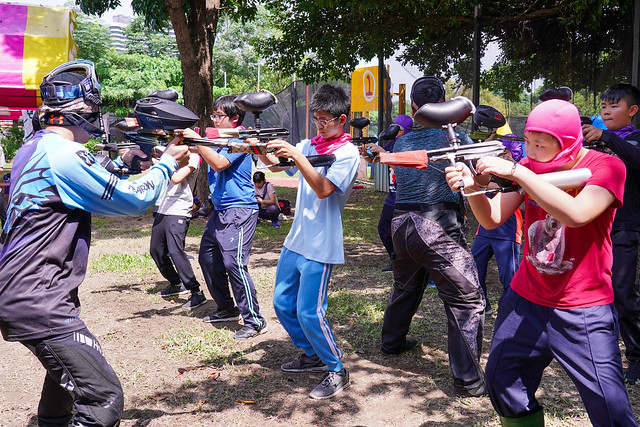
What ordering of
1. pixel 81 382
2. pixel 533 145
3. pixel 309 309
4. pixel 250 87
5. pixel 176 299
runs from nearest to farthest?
pixel 533 145 → pixel 81 382 → pixel 309 309 → pixel 176 299 → pixel 250 87

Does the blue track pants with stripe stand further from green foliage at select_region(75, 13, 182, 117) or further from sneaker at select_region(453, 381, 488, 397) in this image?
green foliage at select_region(75, 13, 182, 117)

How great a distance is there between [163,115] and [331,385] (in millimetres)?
2268

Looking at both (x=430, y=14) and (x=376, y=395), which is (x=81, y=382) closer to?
(x=376, y=395)

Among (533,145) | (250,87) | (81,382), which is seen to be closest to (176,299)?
(81,382)

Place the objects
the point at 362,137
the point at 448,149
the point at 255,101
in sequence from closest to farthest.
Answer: the point at 448,149 < the point at 255,101 < the point at 362,137

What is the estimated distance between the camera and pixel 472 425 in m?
3.81

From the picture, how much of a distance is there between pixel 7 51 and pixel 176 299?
517 cm

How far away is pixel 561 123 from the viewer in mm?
2557

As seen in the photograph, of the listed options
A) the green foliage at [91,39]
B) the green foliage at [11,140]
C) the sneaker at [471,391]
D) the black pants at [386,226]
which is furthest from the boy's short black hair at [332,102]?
the green foliage at [91,39]

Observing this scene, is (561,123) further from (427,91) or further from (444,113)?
(427,91)

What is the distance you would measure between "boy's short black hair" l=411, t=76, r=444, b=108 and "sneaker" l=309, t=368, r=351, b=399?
217 cm

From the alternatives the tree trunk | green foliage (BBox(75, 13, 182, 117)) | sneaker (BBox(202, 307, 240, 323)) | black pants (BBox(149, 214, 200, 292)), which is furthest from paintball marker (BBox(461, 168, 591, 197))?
green foliage (BBox(75, 13, 182, 117))

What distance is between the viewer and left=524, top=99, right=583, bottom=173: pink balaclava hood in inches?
101

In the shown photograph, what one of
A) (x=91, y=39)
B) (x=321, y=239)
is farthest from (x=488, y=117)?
(x=91, y=39)
